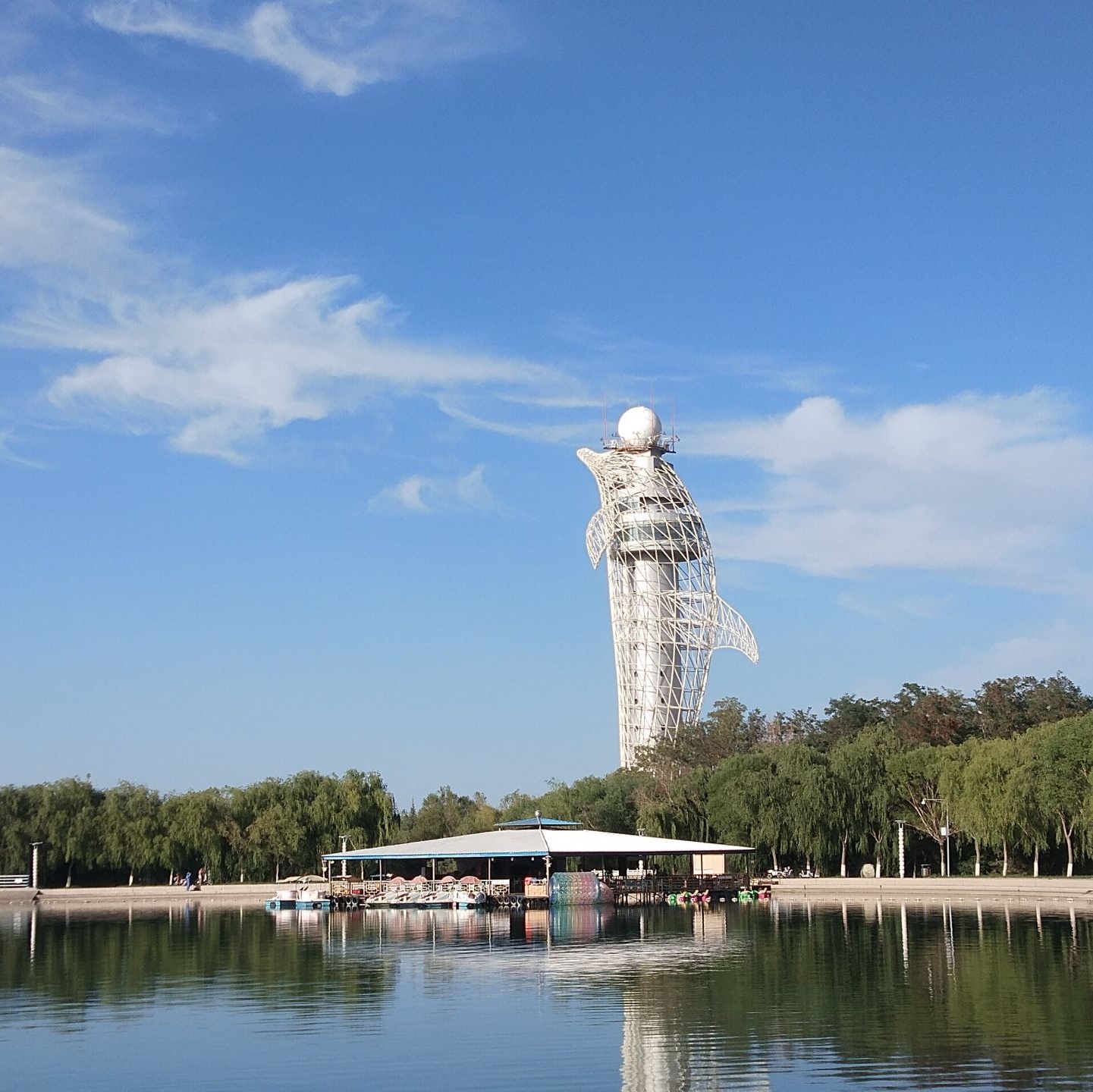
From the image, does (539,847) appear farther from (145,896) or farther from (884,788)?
(145,896)

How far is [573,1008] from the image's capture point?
942 inches

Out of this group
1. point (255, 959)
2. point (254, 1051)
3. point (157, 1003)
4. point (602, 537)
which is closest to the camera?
point (254, 1051)

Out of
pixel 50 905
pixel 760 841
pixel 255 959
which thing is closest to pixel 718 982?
pixel 255 959

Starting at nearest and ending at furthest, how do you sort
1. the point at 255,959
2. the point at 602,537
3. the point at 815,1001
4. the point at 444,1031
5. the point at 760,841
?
1. the point at 444,1031
2. the point at 815,1001
3. the point at 255,959
4. the point at 760,841
5. the point at 602,537

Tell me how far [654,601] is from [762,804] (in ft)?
82.7

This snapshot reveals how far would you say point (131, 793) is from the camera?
232 ft

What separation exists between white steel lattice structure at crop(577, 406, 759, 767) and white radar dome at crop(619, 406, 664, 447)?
205 cm

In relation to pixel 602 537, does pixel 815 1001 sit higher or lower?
lower

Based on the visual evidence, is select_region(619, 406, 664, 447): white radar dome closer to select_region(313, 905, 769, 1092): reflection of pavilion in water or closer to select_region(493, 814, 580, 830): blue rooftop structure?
select_region(493, 814, 580, 830): blue rooftop structure

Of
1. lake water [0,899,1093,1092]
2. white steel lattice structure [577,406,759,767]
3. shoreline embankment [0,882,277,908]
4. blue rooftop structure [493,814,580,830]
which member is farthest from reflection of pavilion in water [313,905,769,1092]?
white steel lattice structure [577,406,759,767]

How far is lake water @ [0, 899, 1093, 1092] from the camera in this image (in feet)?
60.9

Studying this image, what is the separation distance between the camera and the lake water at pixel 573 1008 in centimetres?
1856

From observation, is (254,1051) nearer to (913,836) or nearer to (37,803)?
(913,836)

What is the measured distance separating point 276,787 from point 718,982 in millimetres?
46617
